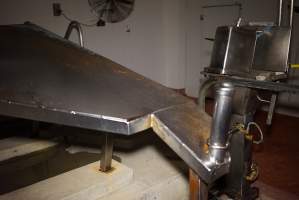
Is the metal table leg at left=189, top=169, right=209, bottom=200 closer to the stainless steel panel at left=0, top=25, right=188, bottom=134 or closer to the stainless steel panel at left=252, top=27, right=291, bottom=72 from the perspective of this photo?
the stainless steel panel at left=0, top=25, right=188, bottom=134

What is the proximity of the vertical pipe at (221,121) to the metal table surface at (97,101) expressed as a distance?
0.03 metres

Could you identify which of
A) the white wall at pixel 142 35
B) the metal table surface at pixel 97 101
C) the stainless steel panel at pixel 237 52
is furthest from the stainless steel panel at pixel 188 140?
the white wall at pixel 142 35

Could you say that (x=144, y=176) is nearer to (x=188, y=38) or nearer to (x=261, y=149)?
(x=261, y=149)

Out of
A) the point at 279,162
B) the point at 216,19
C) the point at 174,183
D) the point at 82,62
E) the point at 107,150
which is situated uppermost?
the point at 216,19

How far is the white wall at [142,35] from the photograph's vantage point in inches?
151

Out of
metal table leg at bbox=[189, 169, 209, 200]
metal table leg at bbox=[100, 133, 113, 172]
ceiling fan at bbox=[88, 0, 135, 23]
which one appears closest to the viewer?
metal table leg at bbox=[189, 169, 209, 200]

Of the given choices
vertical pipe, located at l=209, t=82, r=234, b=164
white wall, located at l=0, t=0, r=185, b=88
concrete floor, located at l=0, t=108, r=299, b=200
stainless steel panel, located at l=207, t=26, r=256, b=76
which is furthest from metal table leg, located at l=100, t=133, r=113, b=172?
white wall, located at l=0, t=0, r=185, b=88

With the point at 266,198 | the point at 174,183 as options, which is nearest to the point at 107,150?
the point at 174,183

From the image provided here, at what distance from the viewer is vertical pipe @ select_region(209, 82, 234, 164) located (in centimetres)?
82

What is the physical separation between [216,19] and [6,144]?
11.4 ft

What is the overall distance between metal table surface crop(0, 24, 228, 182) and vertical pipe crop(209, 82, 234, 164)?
0.03 meters

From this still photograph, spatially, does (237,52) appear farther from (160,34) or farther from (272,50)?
(160,34)

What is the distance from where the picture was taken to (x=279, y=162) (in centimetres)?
262

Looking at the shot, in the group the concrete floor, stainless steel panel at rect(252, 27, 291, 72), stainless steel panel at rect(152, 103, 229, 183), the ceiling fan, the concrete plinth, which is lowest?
the concrete floor
